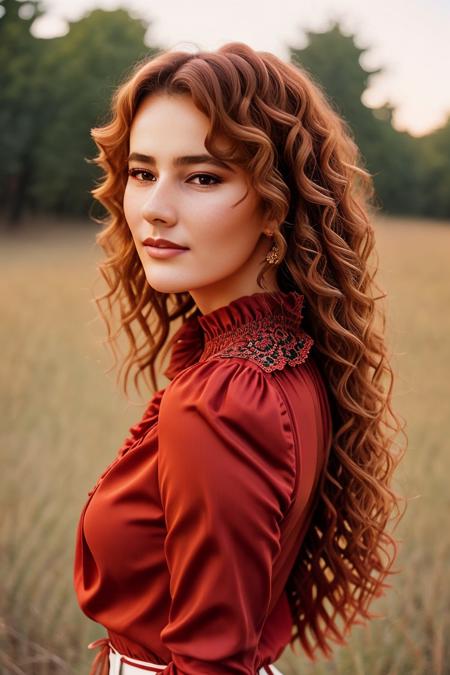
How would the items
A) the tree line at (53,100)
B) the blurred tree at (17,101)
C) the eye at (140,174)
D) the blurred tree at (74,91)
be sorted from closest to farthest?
1. the eye at (140,174)
2. the blurred tree at (17,101)
3. the tree line at (53,100)
4. the blurred tree at (74,91)

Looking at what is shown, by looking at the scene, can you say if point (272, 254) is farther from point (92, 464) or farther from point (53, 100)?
point (53, 100)

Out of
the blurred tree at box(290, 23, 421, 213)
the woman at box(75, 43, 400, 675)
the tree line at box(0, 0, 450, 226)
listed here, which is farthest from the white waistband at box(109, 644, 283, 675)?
the tree line at box(0, 0, 450, 226)

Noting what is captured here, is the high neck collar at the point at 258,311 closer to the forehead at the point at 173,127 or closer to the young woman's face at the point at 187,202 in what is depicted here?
the young woman's face at the point at 187,202

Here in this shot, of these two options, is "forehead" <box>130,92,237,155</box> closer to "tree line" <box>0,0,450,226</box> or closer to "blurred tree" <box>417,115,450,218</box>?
"blurred tree" <box>417,115,450,218</box>

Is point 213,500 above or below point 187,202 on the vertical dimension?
below

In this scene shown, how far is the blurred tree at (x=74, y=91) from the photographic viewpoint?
1039cm

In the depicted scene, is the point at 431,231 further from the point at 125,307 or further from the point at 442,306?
the point at 125,307

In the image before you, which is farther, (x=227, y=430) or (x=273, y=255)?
(x=273, y=255)

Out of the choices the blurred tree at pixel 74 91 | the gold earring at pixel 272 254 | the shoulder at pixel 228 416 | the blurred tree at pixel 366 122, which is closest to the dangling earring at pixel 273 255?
the gold earring at pixel 272 254

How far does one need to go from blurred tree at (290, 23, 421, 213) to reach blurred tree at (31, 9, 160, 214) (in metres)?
5.78

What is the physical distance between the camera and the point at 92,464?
4133 millimetres

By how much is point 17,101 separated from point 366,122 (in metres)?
7.02

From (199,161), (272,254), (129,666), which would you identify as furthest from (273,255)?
(129,666)

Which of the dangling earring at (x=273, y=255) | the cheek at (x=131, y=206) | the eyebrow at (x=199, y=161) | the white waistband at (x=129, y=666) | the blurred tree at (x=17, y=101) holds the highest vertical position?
the blurred tree at (x=17, y=101)
